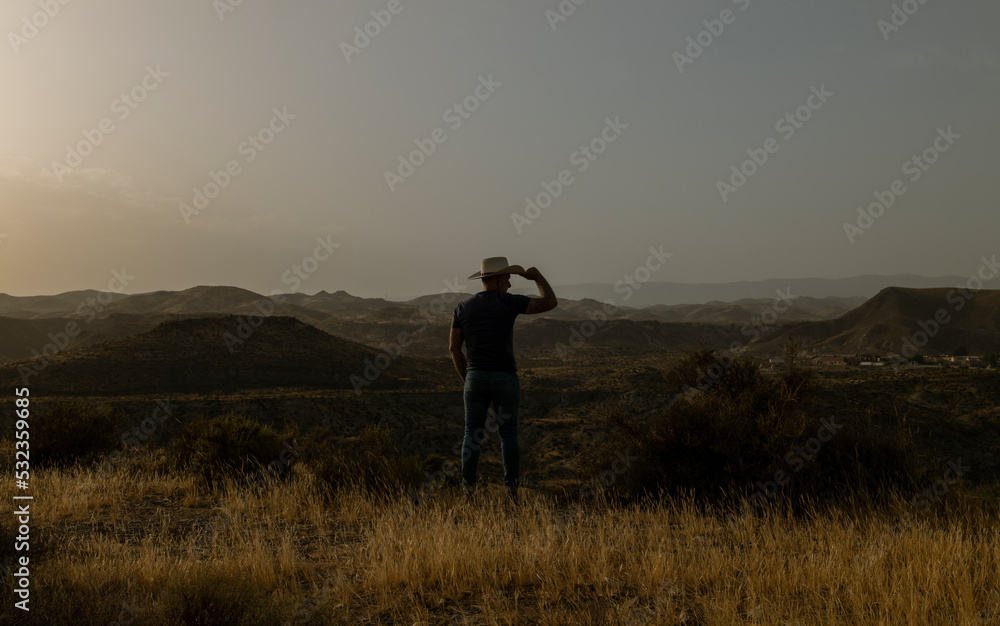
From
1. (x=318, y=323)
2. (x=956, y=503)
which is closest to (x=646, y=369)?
(x=956, y=503)

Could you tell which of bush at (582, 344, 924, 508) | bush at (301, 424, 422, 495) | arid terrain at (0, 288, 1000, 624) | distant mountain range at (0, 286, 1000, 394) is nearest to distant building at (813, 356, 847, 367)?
distant mountain range at (0, 286, 1000, 394)

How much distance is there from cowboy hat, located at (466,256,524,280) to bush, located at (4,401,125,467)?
24.9 ft

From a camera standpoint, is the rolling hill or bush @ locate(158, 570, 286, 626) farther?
the rolling hill

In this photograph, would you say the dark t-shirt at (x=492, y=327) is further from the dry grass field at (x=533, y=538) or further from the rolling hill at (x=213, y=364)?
the rolling hill at (x=213, y=364)

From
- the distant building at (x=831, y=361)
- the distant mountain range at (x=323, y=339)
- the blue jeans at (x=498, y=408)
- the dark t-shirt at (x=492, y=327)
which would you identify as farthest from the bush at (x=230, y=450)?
the distant building at (x=831, y=361)

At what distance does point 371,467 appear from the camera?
661cm

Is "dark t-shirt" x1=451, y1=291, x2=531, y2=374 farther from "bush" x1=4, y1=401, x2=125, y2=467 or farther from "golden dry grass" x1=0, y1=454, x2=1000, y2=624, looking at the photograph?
"bush" x1=4, y1=401, x2=125, y2=467

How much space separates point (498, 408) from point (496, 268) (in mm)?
1332

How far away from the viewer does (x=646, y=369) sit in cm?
3712

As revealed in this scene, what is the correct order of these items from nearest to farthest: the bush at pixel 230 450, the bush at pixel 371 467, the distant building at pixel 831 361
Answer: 1. the bush at pixel 371 467
2. the bush at pixel 230 450
3. the distant building at pixel 831 361

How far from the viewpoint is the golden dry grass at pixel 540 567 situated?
117 inches

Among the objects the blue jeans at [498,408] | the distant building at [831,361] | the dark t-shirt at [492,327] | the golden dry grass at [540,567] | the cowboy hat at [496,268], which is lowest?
the distant building at [831,361]

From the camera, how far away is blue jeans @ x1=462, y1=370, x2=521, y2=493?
5.63 metres

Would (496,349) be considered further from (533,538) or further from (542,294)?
(533,538)
